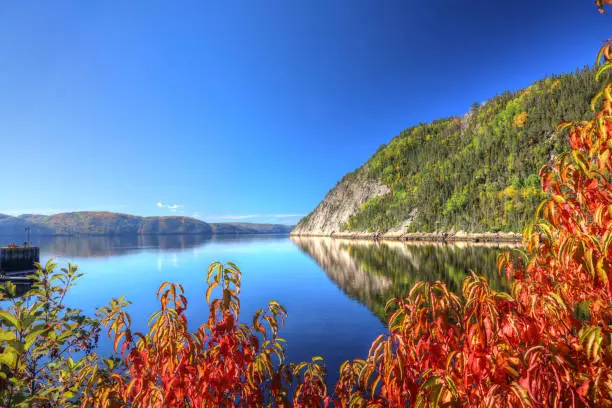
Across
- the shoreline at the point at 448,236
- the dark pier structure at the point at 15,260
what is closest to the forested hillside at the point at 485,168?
the shoreline at the point at 448,236

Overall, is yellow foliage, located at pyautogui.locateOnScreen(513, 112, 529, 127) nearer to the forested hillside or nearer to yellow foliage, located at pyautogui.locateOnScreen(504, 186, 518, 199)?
the forested hillside

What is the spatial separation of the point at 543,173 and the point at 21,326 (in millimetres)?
5295

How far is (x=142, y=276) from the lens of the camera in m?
45.2

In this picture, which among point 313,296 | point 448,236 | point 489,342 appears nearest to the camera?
point 489,342

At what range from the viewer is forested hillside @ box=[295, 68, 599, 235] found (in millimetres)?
100312

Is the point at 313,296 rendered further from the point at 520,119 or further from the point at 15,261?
the point at 520,119

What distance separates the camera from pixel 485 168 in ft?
409

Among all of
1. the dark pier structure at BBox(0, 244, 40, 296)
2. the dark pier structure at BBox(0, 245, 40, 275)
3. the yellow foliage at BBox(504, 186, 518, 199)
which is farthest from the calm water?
the yellow foliage at BBox(504, 186, 518, 199)

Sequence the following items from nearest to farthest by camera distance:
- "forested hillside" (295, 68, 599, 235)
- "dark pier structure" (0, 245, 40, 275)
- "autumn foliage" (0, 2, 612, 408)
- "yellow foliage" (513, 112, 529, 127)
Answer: "autumn foliage" (0, 2, 612, 408)
"dark pier structure" (0, 245, 40, 275)
"forested hillside" (295, 68, 599, 235)
"yellow foliage" (513, 112, 529, 127)

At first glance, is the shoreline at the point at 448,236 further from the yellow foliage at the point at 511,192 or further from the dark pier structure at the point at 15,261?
the dark pier structure at the point at 15,261

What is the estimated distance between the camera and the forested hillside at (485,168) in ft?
329

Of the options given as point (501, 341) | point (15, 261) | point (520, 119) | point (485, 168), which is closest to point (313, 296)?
point (501, 341)

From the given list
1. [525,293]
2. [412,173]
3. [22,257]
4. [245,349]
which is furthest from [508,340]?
Result: [412,173]

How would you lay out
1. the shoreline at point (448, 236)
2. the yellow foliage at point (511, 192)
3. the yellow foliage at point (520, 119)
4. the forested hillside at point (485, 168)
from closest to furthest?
the shoreline at point (448, 236) < the yellow foliage at point (511, 192) < the forested hillside at point (485, 168) < the yellow foliage at point (520, 119)
